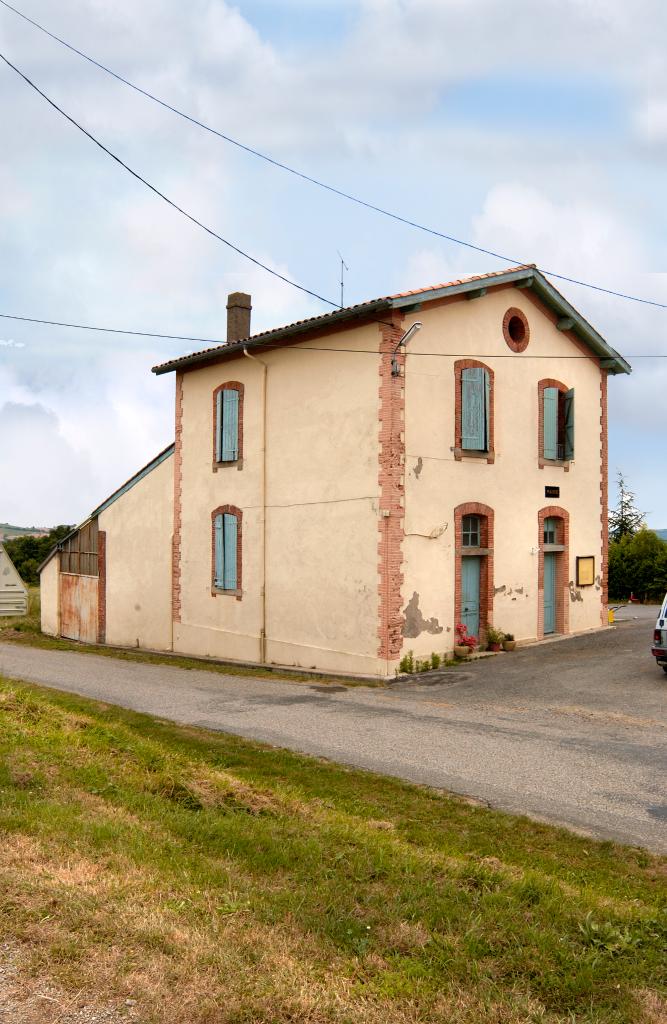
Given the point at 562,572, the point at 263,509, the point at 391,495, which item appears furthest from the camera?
the point at 562,572

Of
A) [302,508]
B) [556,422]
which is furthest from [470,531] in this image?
[556,422]

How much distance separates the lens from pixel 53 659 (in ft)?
63.1

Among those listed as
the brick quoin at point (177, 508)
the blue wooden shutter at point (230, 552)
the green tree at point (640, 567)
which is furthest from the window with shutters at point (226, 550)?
the green tree at point (640, 567)

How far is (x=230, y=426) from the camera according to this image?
62.0 ft

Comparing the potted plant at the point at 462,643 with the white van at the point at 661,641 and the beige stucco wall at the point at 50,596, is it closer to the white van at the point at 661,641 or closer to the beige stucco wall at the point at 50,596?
the white van at the point at 661,641

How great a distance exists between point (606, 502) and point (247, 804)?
16.2 m

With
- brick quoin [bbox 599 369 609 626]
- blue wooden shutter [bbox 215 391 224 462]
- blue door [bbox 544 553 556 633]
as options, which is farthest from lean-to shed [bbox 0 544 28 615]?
brick quoin [bbox 599 369 609 626]

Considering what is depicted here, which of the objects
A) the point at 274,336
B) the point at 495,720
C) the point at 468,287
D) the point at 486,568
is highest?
the point at 468,287

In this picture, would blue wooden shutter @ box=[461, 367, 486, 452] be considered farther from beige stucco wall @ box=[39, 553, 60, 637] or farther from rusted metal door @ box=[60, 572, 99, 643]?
beige stucco wall @ box=[39, 553, 60, 637]

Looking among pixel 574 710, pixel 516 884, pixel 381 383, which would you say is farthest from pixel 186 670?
pixel 516 884

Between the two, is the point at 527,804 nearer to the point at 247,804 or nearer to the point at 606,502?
the point at 247,804

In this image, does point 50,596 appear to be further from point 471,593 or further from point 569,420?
point 569,420

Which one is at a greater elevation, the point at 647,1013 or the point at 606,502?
the point at 606,502

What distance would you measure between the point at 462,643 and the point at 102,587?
12.4m
